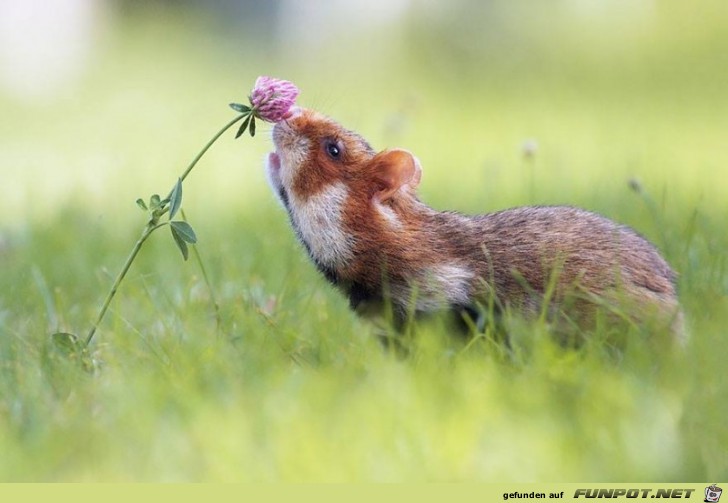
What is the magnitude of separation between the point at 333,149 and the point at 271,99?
44 cm

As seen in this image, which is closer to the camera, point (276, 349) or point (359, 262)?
point (276, 349)

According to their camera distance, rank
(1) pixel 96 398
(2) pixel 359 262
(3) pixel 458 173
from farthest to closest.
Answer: (3) pixel 458 173, (2) pixel 359 262, (1) pixel 96 398

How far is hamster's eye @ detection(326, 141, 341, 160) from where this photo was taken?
4.29 m

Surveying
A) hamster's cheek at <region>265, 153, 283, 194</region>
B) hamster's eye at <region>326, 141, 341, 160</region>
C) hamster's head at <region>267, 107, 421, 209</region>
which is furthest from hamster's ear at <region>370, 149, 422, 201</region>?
hamster's cheek at <region>265, 153, 283, 194</region>

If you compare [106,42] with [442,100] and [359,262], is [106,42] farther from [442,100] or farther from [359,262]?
[359,262]

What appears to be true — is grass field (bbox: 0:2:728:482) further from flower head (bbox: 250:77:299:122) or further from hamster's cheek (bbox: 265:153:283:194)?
flower head (bbox: 250:77:299:122)

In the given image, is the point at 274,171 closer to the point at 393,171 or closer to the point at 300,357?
the point at 393,171

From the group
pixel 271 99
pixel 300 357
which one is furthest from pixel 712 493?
pixel 271 99

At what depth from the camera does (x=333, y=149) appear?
4.30m

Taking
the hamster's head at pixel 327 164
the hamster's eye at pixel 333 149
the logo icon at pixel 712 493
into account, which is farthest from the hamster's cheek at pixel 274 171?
the logo icon at pixel 712 493

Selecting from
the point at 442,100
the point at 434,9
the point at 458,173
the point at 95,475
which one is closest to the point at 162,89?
the point at 442,100

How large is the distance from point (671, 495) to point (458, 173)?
5.70 metres

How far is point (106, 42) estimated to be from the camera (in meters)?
17.2

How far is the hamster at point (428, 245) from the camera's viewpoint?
3.95 meters
